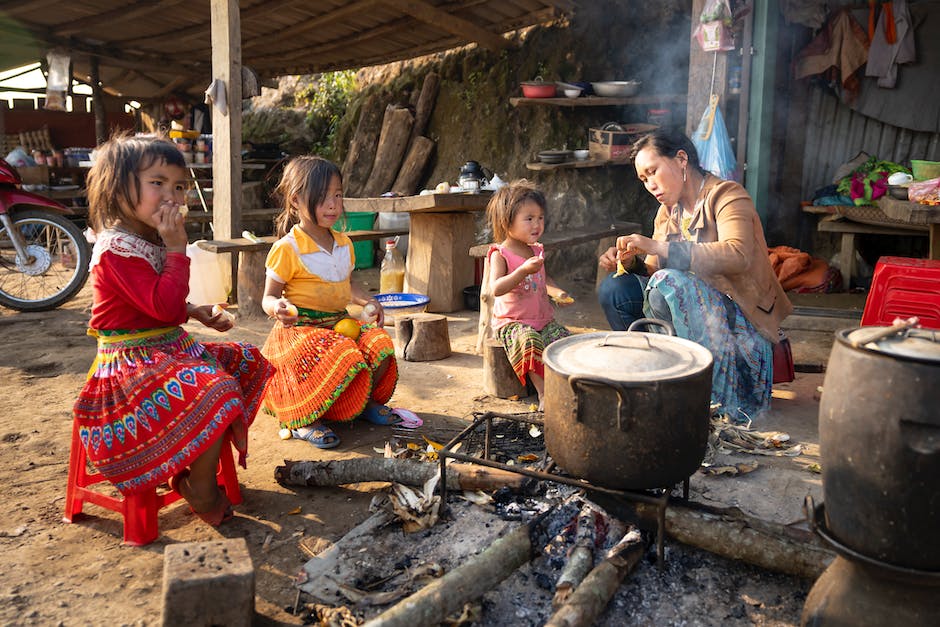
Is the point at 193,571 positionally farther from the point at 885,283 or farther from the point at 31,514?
the point at 885,283

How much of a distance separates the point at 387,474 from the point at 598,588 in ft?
3.59

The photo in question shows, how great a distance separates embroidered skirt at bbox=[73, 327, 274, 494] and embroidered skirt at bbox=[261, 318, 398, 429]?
80cm

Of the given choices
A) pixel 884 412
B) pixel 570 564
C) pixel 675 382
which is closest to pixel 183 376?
pixel 570 564

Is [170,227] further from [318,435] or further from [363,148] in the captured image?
[363,148]

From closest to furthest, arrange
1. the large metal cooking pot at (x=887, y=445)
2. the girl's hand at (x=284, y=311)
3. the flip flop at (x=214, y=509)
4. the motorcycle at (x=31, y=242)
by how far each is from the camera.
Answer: the large metal cooking pot at (x=887, y=445)
the flip flop at (x=214, y=509)
the girl's hand at (x=284, y=311)
the motorcycle at (x=31, y=242)

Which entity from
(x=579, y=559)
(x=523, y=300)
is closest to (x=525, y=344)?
(x=523, y=300)

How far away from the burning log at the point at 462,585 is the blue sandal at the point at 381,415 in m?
1.53

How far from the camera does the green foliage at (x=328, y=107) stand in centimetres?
1144

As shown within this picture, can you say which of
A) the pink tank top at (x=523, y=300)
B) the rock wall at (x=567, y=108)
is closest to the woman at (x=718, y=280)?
the pink tank top at (x=523, y=300)

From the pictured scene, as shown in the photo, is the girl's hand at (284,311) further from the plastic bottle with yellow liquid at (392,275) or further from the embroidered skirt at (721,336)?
the plastic bottle with yellow liquid at (392,275)

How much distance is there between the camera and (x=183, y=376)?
268cm

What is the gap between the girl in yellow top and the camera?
356 centimetres

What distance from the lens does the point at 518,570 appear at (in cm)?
246

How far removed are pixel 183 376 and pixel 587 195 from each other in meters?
6.10
